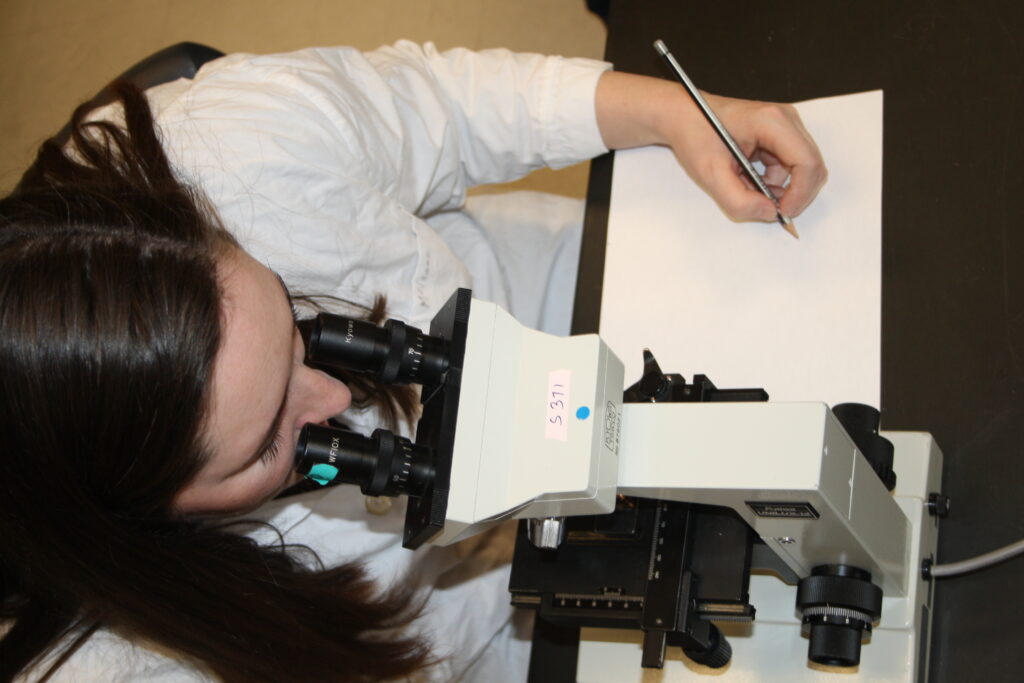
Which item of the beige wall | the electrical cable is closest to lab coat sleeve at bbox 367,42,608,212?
the electrical cable

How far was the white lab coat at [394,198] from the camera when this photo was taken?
3.56 ft

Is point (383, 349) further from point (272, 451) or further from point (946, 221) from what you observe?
point (946, 221)

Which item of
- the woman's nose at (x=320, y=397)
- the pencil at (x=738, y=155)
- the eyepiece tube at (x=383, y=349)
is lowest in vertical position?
the woman's nose at (x=320, y=397)

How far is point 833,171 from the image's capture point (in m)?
1.12

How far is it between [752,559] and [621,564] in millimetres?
127

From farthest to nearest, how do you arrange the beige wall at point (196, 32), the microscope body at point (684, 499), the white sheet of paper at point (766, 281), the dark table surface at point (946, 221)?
the beige wall at point (196, 32)
the white sheet of paper at point (766, 281)
the dark table surface at point (946, 221)
the microscope body at point (684, 499)

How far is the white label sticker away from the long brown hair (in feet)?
1.01

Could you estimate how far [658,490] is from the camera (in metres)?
0.73

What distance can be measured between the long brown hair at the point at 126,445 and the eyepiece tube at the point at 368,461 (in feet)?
0.43

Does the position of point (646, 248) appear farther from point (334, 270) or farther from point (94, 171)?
Answer: point (94, 171)

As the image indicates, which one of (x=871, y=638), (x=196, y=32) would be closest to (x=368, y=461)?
(x=871, y=638)

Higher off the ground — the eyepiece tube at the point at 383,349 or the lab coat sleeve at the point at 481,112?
the lab coat sleeve at the point at 481,112

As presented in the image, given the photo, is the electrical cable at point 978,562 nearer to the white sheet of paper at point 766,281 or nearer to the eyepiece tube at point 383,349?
the white sheet of paper at point 766,281

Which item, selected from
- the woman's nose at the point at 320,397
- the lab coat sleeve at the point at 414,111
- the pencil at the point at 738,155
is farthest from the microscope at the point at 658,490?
the lab coat sleeve at the point at 414,111
